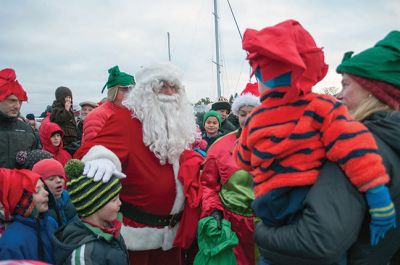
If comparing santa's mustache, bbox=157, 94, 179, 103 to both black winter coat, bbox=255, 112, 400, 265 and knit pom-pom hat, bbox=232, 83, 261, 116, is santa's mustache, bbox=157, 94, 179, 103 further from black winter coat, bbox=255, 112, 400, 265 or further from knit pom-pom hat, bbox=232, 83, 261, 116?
black winter coat, bbox=255, 112, 400, 265

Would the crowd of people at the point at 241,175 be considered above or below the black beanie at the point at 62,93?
below

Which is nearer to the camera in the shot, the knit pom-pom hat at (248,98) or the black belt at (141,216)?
the black belt at (141,216)

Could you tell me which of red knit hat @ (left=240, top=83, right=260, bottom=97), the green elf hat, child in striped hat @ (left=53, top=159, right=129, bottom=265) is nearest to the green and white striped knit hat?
child in striped hat @ (left=53, top=159, right=129, bottom=265)

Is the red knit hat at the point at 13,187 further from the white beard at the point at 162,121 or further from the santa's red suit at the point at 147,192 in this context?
the white beard at the point at 162,121

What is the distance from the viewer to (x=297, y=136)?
129 centimetres

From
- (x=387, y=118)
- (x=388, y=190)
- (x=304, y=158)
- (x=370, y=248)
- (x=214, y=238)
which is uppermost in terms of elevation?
(x=387, y=118)

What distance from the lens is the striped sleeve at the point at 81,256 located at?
5.95 feet

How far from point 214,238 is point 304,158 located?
154cm

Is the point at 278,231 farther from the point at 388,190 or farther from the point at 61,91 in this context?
the point at 61,91

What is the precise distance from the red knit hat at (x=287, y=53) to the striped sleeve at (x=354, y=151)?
189 mm

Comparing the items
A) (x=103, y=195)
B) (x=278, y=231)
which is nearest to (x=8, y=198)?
(x=103, y=195)

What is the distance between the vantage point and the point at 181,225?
2811mm

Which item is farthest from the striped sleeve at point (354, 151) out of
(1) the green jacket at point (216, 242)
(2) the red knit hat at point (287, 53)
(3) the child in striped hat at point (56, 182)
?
(3) the child in striped hat at point (56, 182)

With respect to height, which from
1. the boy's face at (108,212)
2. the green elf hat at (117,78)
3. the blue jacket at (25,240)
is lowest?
the blue jacket at (25,240)
